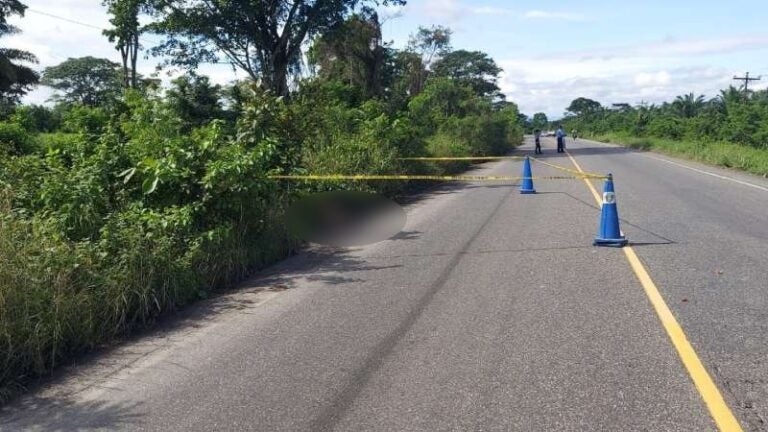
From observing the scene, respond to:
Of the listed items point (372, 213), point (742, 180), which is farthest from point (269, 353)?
point (742, 180)

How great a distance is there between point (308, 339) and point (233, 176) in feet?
10.3

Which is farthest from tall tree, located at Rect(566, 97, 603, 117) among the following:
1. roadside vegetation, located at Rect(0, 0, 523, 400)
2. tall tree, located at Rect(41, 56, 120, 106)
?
roadside vegetation, located at Rect(0, 0, 523, 400)

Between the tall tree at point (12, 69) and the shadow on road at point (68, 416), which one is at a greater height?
the tall tree at point (12, 69)

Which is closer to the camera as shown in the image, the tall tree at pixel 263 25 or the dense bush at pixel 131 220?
the dense bush at pixel 131 220

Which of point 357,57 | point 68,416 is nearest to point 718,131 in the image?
point 357,57

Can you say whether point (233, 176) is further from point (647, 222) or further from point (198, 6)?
point (198, 6)

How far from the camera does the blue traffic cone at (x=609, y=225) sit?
29.6 feet

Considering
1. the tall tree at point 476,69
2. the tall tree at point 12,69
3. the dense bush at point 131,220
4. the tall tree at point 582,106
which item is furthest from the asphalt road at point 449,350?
the tall tree at point 582,106

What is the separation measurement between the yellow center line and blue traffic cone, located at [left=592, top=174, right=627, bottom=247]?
70.0 inches

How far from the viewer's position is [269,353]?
17.0 ft

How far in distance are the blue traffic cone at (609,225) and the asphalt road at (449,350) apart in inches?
9.7

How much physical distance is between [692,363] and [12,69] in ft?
146

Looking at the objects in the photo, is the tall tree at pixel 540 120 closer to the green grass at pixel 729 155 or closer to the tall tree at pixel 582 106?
the tall tree at pixel 582 106

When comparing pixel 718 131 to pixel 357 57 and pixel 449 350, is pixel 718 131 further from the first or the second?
pixel 449 350
